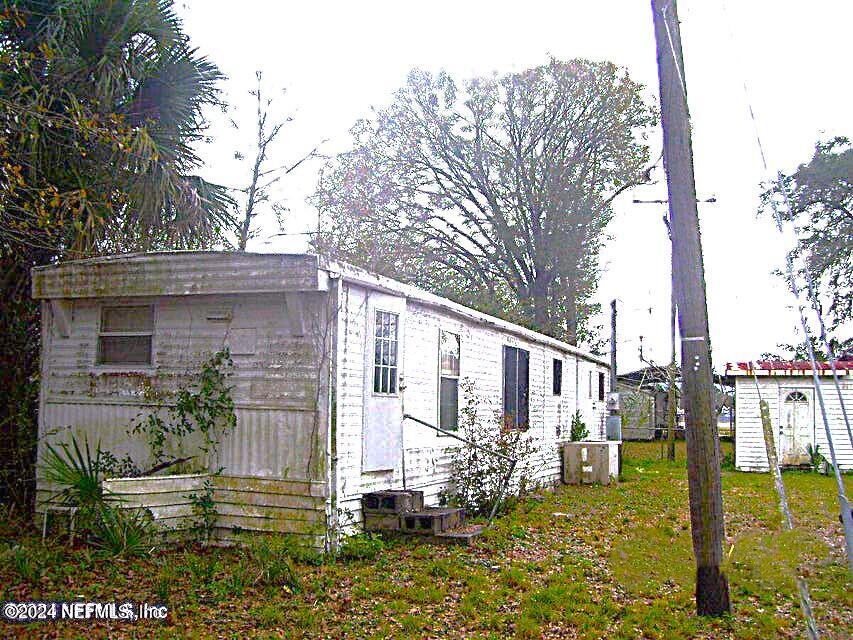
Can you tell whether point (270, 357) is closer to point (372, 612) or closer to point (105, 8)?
point (372, 612)

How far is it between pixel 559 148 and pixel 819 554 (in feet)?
61.8

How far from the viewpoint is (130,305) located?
9102 millimetres

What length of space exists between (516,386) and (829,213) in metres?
15.4

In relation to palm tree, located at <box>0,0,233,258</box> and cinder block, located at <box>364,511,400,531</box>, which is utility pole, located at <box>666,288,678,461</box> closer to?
palm tree, located at <box>0,0,233,258</box>

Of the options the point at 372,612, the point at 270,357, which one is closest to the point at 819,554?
the point at 372,612

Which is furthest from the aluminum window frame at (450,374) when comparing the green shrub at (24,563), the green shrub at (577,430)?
the green shrub at (577,430)

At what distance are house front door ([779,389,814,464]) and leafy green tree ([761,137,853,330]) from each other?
205 inches

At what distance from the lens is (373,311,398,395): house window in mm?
9078

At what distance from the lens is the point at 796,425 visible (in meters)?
19.8

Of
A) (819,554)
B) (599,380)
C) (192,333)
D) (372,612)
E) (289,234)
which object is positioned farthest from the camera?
(289,234)

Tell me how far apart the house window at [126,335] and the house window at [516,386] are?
19.6ft

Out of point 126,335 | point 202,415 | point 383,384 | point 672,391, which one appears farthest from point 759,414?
point 126,335

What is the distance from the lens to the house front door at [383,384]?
8.85 m

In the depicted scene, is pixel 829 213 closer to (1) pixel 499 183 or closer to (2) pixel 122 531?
(1) pixel 499 183
